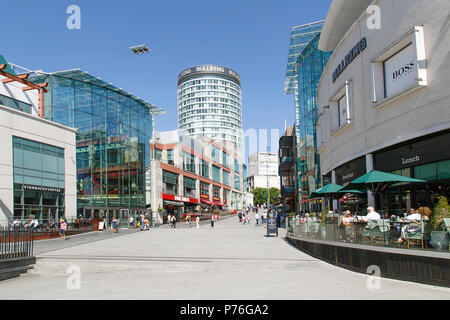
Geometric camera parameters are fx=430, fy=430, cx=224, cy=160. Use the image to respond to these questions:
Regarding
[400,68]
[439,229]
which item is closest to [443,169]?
[400,68]

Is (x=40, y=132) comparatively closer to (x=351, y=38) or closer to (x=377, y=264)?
(x=351, y=38)

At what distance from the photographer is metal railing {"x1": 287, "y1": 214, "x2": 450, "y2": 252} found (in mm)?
9718

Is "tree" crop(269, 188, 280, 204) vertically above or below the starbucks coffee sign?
below

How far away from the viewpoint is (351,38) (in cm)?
2178

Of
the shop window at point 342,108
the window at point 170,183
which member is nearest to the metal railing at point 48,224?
the shop window at point 342,108

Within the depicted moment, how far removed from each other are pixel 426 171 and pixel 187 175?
59.9 metres

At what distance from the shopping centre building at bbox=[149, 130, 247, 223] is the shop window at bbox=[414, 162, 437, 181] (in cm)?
4523

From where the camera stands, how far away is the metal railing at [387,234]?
9.72 meters

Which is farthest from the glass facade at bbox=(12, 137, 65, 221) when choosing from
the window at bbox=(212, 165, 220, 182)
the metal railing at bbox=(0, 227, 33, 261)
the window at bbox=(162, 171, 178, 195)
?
the window at bbox=(212, 165, 220, 182)

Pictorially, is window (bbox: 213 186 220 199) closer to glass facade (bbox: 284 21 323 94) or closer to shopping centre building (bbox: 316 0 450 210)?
glass facade (bbox: 284 21 323 94)

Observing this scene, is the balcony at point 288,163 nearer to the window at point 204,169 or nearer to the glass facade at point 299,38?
the glass facade at point 299,38

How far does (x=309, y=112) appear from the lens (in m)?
45.7
